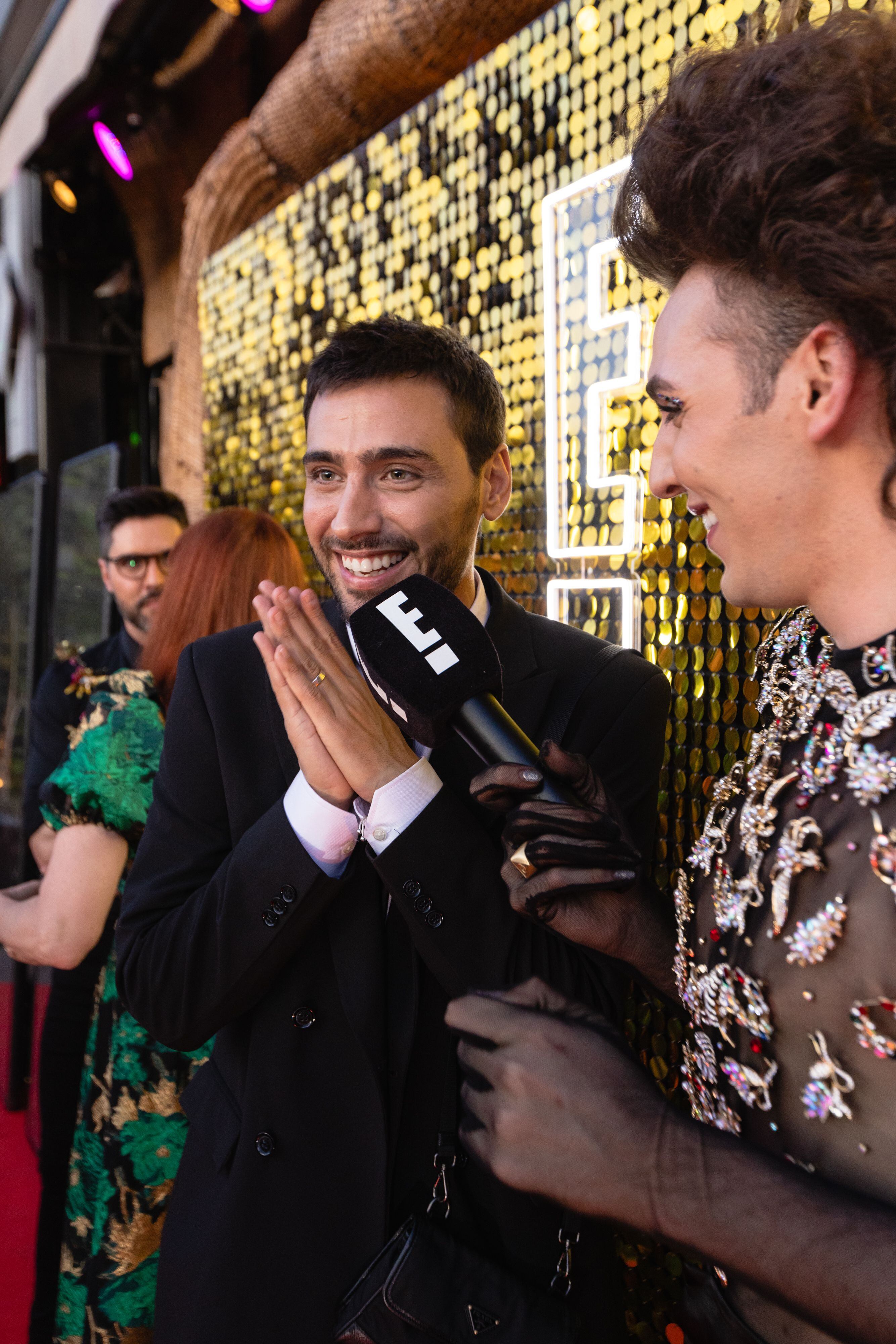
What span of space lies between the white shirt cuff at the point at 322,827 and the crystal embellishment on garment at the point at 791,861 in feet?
1.56

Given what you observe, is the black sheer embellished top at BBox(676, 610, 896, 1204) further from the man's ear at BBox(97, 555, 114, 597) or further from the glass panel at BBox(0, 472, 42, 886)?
the glass panel at BBox(0, 472, 42, 886)

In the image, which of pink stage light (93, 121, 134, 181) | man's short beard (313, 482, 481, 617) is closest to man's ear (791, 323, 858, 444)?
man's short beard (313, 482, 481, 617)

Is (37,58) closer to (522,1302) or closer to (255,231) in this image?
(255,231)

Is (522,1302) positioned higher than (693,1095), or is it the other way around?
(693,1095)

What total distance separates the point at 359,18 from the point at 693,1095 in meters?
3.00

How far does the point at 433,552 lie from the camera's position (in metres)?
1.56

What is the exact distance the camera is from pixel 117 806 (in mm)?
1861

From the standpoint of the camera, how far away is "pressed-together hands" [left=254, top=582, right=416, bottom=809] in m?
1.19

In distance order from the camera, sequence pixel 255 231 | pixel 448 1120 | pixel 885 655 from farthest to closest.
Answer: pixel 255 231
pixel 448 1120
pixel 885 655

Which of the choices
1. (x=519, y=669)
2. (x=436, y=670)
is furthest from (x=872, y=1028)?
(x=519, y=669)

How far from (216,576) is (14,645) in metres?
3.97

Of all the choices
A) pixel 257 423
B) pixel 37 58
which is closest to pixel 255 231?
pixel 257 423

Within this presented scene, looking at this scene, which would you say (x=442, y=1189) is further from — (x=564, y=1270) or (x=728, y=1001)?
(x=728, y=1001)

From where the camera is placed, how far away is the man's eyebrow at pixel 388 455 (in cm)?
152
